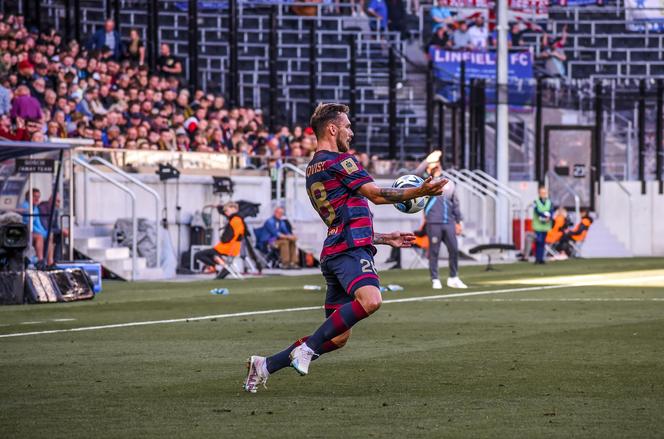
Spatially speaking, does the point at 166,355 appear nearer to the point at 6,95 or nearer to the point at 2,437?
the point at 2,437

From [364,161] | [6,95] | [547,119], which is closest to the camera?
[6,95]

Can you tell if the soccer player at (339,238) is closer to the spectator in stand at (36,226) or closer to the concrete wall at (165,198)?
the spectator in stand at (36,226)

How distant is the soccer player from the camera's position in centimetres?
1002

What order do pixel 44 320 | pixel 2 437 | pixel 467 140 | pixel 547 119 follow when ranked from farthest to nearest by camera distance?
1. pixel 547 119
2. pixel 467 140
3. pixel 44 320
4. pixel 2 437

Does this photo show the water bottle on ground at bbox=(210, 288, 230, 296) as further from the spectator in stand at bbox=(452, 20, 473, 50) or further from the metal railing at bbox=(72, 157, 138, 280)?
the spectator in stand at bbox=(452, 20, 473, 50)

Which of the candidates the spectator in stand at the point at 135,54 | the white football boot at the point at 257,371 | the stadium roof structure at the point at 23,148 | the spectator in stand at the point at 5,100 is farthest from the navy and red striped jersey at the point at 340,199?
the spectator in stand at the point at 135,54

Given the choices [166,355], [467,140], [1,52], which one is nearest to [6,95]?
[1,52]

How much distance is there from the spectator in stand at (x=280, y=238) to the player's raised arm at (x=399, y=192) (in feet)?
74.7

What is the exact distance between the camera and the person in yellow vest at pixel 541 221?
119ft

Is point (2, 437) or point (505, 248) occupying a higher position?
point (2, 437)

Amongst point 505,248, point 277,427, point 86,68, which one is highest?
point 86,68

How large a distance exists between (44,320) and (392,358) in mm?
6546

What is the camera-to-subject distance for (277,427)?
28.5 ft

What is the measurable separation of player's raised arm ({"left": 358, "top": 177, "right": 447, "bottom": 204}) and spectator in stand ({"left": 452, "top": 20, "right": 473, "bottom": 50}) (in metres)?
40.8
